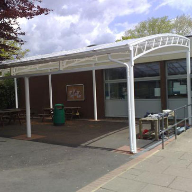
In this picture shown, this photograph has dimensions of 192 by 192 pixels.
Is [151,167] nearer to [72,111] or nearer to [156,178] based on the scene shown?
[156,178]

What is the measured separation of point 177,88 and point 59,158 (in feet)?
23.9

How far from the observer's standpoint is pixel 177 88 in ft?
37.2

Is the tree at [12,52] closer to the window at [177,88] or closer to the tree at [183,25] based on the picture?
the window at [177,88]

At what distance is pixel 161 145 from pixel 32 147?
12.3ft

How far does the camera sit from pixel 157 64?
11750 millimetres

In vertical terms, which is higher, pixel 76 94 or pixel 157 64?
pixel 157 64

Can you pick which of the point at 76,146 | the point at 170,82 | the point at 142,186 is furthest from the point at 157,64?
the point at 142,186

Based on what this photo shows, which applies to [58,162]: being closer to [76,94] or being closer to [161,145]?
[161,145]

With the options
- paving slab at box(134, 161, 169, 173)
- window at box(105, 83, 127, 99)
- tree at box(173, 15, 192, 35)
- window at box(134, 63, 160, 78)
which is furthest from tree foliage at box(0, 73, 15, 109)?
tree at box(173, 15, 192, 35)

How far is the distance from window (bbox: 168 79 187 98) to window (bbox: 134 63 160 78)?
2.81 ft

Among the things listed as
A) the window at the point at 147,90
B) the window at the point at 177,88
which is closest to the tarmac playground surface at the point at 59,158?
the window at the point at 147,90

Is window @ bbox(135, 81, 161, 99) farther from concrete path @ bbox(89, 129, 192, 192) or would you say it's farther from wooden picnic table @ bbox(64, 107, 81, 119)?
concrete path @ bbox(89, 129, 192, 192)

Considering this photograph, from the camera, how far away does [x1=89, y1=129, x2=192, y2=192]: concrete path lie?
4.04 meters

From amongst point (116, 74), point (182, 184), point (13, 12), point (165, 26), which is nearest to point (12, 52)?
point (13, 12)
